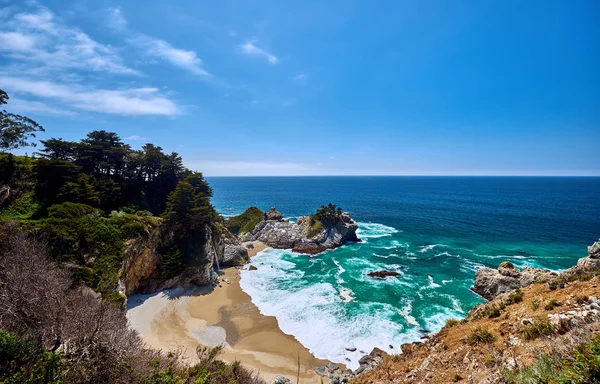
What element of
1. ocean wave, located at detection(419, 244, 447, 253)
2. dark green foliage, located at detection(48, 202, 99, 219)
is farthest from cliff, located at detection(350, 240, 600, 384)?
ocean wave, located at detection(419, 244, 447, 253)

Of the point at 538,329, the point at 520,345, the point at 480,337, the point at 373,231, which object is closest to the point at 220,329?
the point at 480,337

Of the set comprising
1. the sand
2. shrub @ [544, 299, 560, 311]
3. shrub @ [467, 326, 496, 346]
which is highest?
shrub @ [544, 299, 560, 311]

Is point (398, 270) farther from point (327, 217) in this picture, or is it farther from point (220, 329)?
point (220, 329)

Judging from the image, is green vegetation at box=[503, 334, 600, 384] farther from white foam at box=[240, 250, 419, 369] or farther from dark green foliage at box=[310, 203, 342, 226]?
dark green foliage at box=[310, 203, 342, 226]

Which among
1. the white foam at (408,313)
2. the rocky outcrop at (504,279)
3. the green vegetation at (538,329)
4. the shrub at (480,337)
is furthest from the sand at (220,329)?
the rocky outcrop at (504,279)

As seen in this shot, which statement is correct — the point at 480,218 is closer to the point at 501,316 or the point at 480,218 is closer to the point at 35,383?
the point at 501,316

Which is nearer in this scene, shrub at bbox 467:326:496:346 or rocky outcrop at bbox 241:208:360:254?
shrub at bbox 467:326:496:346

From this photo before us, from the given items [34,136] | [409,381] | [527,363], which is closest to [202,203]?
[34,136]
